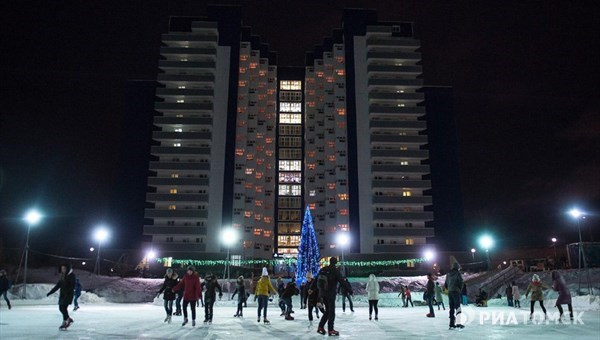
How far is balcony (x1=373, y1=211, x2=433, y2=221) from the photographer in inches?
3125

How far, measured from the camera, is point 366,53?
90.1 meters

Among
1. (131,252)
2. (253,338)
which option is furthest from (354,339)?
(131,252)

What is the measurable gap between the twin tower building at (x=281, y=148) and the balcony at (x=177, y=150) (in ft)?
0.62

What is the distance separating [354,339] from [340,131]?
8281 centimetres

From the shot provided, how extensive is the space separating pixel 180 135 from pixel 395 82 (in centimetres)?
4363

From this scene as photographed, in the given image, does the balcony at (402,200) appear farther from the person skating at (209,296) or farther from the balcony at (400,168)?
the person skating at (209,296)

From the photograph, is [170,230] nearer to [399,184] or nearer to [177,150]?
[177,150]

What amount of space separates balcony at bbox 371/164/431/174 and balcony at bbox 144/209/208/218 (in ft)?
109

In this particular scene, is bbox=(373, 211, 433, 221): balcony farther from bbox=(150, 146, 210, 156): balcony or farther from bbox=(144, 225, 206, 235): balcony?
bbox=(150, 146, 210, 156): balcony

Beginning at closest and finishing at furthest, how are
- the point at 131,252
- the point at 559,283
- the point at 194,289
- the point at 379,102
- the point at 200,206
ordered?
1. the point at 194,289
2. the point at 559,283
3. the point at 131,252
4. the point at 200,206
5. the point at 379,102

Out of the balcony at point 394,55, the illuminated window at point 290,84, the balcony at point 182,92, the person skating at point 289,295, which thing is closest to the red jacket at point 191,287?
the person skating at point 289,295

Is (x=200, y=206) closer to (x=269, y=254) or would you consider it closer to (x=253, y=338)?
(x=269, y=254)

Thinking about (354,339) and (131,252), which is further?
(131,252)

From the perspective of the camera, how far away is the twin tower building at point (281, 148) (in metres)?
79.4
